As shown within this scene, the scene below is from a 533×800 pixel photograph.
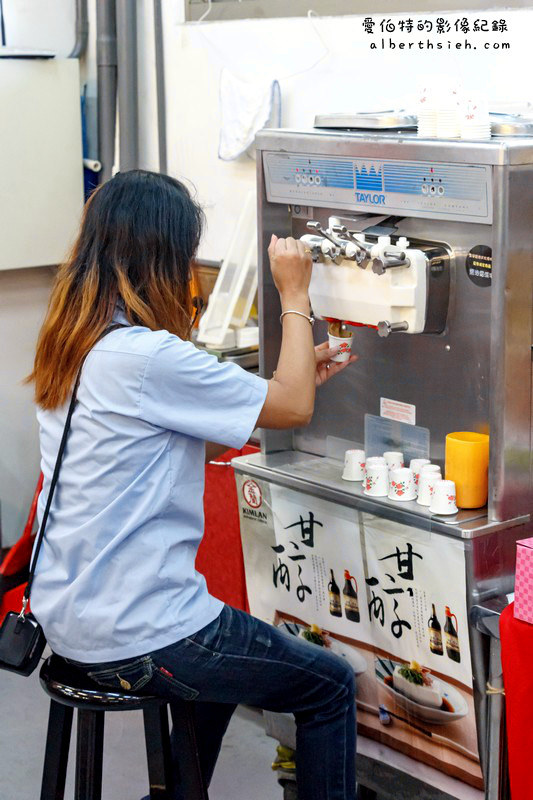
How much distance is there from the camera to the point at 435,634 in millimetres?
2018

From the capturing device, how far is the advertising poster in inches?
78.7

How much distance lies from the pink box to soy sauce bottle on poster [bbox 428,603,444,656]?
0.28 meters

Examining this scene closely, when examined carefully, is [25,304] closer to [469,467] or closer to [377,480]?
[377,480]

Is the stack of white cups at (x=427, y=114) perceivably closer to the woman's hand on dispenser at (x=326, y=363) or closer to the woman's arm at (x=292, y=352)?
the woman's arm at (x=292, y=352)

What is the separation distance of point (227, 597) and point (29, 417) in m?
1.24

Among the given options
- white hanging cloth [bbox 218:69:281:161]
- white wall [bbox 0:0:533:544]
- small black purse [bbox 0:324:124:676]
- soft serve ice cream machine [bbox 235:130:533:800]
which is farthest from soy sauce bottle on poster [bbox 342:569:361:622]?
white hanging cloth [bbox 218:69:281:161]

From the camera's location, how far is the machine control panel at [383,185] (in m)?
1.84

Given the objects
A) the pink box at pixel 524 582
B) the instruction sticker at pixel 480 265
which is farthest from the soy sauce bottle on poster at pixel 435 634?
the instruction sticker at pixel 480 265

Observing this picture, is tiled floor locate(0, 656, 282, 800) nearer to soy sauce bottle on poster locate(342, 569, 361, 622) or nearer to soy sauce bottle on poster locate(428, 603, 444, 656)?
soy sauce bottle on poster locate(342, 569, 361, 622)

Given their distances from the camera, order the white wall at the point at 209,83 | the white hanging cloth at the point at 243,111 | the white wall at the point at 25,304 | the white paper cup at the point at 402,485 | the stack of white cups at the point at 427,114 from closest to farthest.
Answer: the stack of white cups at the point at 427,114, the white paper cup at the point at 402,485, the white wall at the point at 209,83, the white hanging cloth at the point at 243,111, the white wall at the point at 25,304

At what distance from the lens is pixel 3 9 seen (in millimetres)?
3543

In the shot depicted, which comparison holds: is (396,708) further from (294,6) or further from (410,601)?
(294,6)

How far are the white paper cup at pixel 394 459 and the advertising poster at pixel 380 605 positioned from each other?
116 mm

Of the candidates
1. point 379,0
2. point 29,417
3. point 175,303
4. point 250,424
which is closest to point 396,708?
point 250,424
